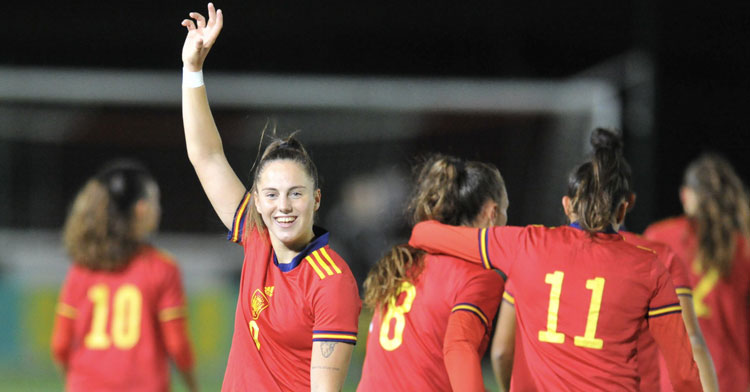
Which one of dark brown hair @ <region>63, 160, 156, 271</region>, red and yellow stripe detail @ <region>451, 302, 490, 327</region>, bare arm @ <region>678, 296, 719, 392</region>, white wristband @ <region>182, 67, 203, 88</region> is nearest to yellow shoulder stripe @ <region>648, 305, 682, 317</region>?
bare arm @ <region>678, 296, 719, 392</region>

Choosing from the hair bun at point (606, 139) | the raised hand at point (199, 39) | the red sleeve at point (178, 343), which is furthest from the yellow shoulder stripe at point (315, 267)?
the red sleeve at point (178, 343)

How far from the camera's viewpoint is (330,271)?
2.47 metres

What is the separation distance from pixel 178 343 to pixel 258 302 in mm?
1867

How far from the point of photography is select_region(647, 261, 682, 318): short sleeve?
2768mm

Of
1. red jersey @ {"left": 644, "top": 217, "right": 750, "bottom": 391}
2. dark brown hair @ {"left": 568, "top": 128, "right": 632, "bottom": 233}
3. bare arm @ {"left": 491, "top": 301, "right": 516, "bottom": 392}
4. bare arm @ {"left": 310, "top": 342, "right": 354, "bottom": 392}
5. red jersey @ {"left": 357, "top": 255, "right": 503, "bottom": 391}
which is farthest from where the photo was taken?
red jersey @ {"left": 644, "top": 217, "right": 750, "bottom": 391}

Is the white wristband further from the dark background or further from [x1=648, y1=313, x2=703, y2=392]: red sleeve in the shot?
the dark background

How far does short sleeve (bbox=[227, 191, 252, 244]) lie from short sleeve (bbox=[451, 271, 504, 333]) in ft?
2.51

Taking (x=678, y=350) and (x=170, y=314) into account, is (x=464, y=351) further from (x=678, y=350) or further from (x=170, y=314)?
(x=170, y=314)

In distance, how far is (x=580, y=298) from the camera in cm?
282

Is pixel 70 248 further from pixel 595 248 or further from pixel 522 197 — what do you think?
pixel 522 197

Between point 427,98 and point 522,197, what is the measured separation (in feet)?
5.20

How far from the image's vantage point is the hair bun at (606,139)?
3157 millimetres

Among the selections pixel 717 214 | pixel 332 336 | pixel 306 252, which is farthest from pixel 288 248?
pixel 717 214

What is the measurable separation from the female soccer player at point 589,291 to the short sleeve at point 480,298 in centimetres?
9
